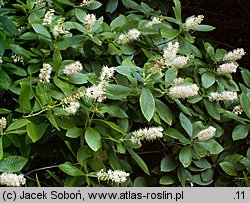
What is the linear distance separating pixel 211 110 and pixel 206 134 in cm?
22

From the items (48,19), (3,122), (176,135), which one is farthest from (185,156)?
(48,19)

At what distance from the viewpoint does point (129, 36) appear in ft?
5.73

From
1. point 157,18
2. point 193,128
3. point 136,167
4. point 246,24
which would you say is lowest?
point 246,24

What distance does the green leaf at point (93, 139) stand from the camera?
4.57ft

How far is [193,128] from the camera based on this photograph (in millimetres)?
1633

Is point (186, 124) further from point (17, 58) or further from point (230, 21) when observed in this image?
point (230, 21)

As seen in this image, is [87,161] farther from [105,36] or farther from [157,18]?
[157,18]

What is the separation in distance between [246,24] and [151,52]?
4.48 ft

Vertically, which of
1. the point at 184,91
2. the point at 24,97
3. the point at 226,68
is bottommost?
the point at 226,68

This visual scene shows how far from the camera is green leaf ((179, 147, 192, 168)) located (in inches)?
61.1

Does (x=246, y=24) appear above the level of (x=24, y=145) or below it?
below

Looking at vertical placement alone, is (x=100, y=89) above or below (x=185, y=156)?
above
